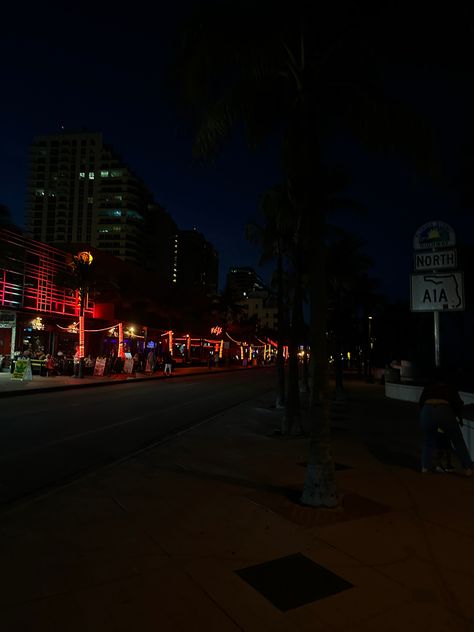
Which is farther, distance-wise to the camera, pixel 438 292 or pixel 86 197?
pixel 86 197

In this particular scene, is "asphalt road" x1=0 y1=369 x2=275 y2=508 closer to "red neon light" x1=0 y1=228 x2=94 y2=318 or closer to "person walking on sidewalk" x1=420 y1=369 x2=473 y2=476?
"person walking on sidewalk" x1=420 y1=369 x2=473 y2=476

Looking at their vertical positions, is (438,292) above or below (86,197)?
below

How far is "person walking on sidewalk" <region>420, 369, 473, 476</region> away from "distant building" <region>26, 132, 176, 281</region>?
124532mm

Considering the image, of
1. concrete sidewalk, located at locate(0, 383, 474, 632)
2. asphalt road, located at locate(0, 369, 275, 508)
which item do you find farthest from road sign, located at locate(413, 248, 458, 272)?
asphalt road, located at locate(0, 369, 275, 508)

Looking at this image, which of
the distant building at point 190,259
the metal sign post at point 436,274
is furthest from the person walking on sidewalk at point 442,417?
the distant building at point 190,259

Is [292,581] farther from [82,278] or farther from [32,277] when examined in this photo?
[32,277]

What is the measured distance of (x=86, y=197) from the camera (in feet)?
426

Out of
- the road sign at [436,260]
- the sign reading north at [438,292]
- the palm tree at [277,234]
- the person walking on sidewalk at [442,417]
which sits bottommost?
the person walking on sidewalk at [442,417]

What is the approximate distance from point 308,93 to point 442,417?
5078mm

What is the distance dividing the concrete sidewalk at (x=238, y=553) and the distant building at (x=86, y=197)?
124746mm

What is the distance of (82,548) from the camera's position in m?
4.66

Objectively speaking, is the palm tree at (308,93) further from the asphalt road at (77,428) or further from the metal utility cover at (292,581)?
the asphalt road at (77,428)

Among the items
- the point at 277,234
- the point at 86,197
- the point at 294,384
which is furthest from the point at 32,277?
the point at 86,197

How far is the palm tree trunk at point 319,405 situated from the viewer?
588 centimetres
